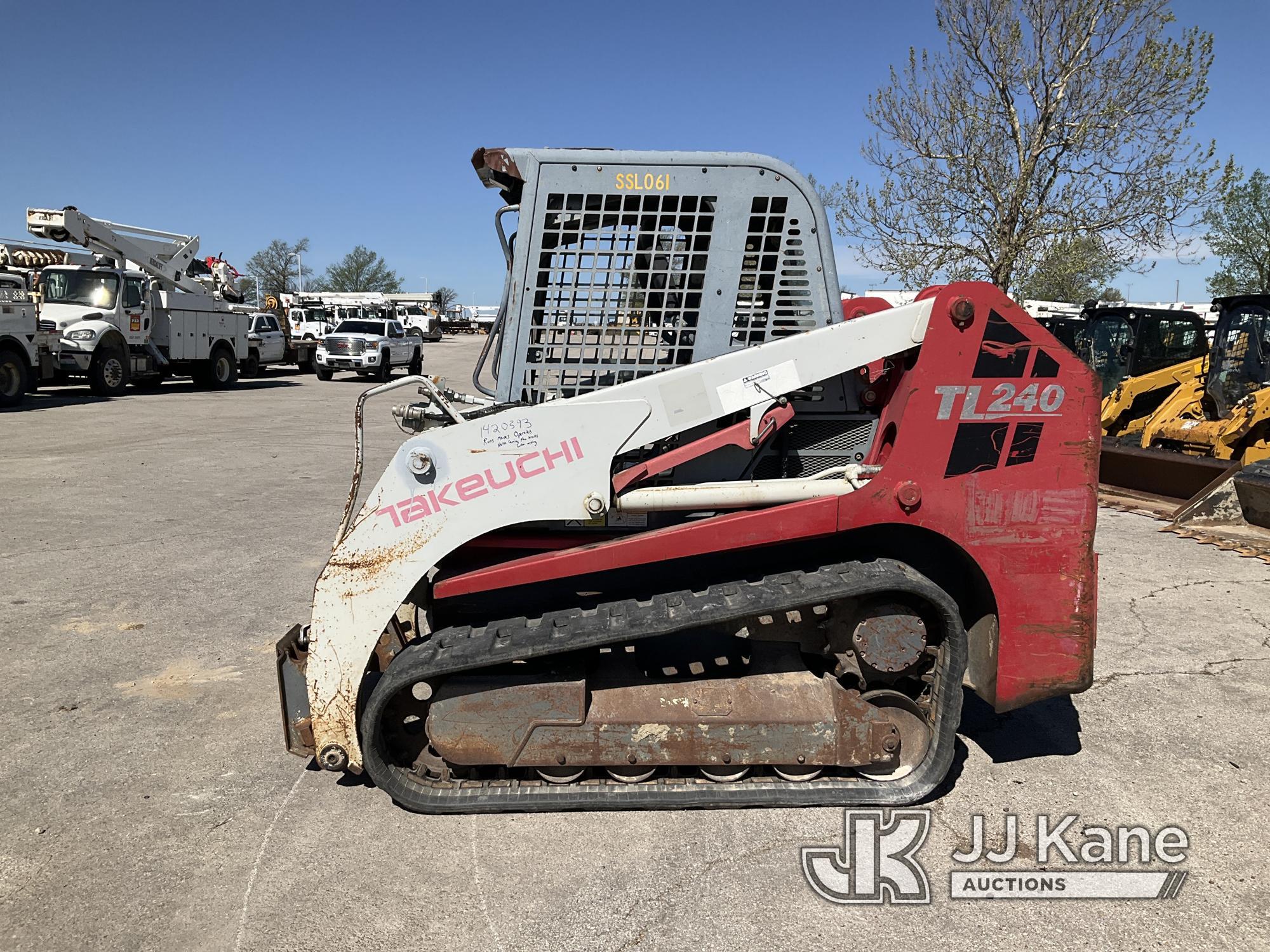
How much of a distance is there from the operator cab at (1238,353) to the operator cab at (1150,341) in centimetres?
→ 140

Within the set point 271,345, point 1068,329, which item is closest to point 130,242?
point 271,345

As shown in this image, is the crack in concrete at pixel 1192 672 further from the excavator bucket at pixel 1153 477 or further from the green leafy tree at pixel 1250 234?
the green leafy tree at pixel 1250 234

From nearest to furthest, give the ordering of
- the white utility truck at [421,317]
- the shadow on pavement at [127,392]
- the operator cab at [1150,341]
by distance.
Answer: the operator cab at [1150,341] → the shadow on pavement at [127,392] → the white utility truck at [421,317]

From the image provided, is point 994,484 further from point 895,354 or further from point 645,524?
point 645,524

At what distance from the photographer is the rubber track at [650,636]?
119 inches

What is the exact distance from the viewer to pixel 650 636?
3.03 m

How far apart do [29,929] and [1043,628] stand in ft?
11.6

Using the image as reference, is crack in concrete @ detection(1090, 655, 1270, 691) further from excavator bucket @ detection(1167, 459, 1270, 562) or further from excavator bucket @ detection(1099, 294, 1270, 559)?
excavator bucket @ detection(1099, 294, 1270, 559)

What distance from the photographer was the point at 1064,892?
2.79m

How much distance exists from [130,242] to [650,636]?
21.4 meters

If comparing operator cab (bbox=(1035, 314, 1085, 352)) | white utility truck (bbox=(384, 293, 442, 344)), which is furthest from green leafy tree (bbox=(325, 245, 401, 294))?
operator cab (bbox=(1035, 314, 1085, 352))

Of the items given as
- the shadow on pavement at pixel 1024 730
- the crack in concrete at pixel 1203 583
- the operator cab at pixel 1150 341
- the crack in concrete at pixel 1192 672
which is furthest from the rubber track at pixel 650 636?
the operator cab at pixel 1150 341

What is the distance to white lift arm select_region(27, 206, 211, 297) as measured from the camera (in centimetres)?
1855

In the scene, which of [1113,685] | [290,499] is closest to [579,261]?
[1113,685]
